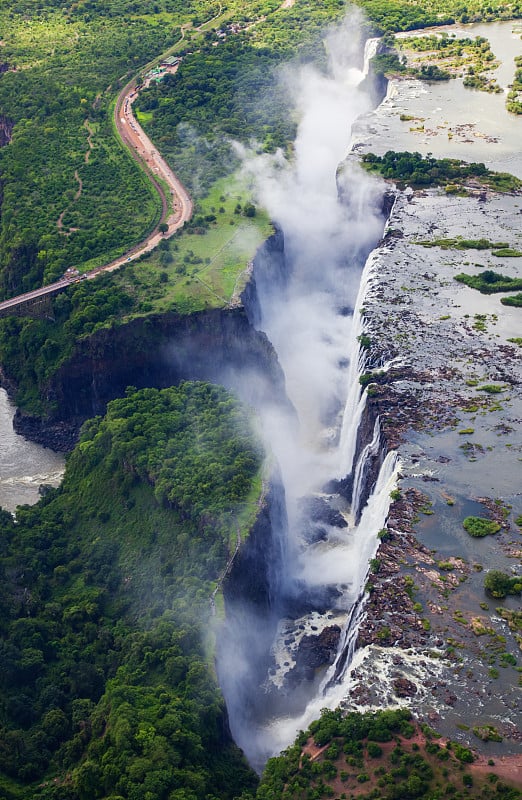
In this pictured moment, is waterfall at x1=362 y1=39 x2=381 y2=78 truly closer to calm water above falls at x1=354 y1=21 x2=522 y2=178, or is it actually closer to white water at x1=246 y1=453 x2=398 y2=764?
calm water above falls at x1=354 y1=21 x2=522 y2=178

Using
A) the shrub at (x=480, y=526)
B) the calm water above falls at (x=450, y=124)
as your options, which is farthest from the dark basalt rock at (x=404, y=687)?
the calm water above falls at (x=450, y=124)

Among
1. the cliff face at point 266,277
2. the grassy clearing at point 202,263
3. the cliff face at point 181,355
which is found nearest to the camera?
the cliff face at point 181,355

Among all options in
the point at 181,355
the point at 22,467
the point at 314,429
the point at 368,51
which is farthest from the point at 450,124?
the point at 22,467

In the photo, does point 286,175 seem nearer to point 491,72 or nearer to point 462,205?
point 462,205

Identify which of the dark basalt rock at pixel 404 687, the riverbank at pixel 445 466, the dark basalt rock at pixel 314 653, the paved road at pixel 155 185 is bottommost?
the dark basalt rock at pixel 314 653

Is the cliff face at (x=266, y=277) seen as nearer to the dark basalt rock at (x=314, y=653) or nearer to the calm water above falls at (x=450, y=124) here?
the calm water above falls at (x=450, y=124)

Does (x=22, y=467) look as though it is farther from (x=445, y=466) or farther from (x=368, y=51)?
(x=368, y=51)

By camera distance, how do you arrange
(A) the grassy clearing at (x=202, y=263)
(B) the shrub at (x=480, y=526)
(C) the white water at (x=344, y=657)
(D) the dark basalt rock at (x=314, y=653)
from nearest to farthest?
(C) the white water at (x=344, y=657) < (B) the shrub at (x=480, y=526) < (D) the dark basalt rock at (x=314, y=653) < (A) the grassy clearing at (x=202, y=263)
